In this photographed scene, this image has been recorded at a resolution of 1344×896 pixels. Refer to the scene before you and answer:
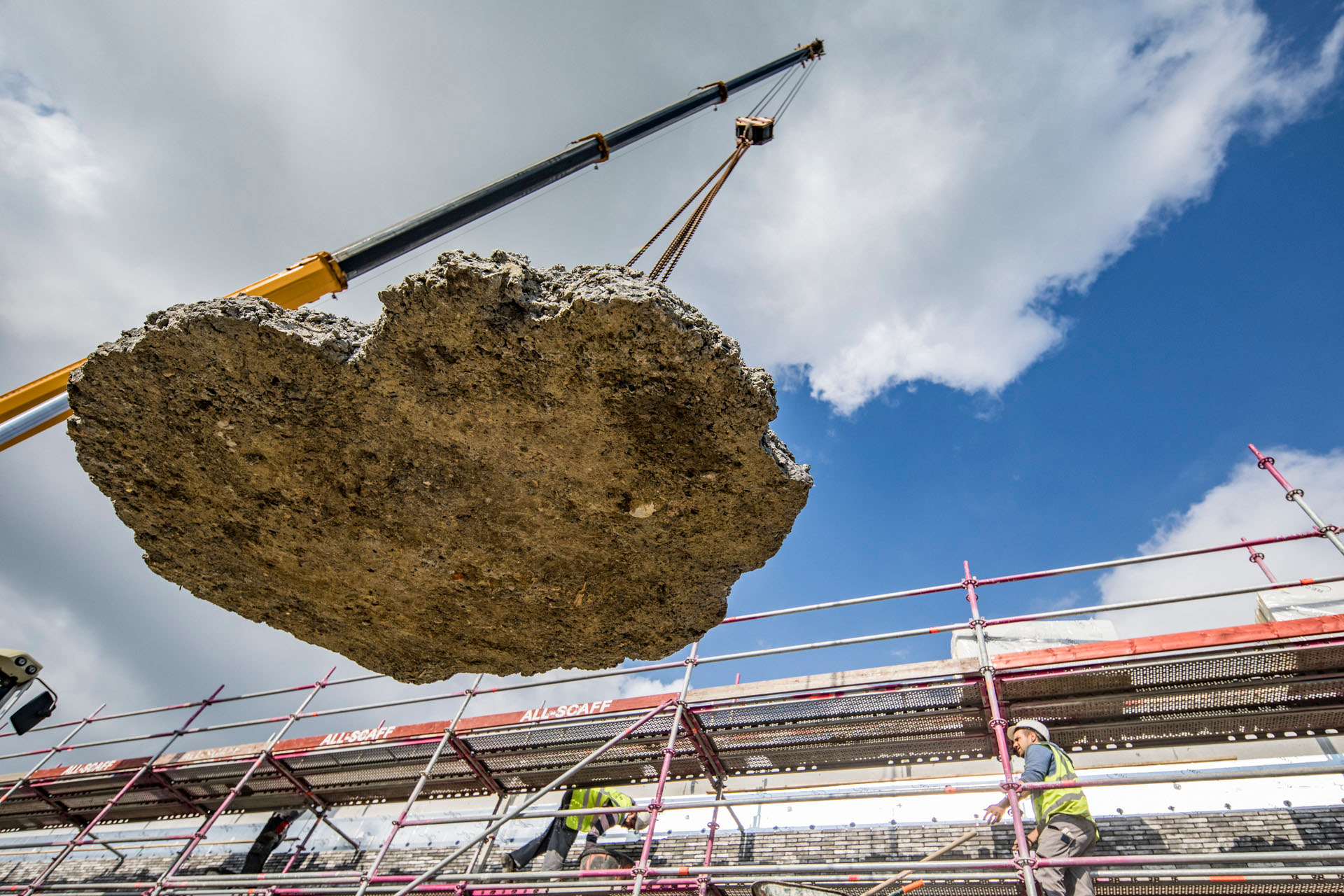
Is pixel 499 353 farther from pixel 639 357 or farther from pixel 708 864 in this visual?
pixel 708 864

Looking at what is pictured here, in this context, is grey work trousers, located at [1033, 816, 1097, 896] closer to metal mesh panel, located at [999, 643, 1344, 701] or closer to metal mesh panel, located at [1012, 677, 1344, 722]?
metal mesh panel, located at [999, 643, 1344, 701]

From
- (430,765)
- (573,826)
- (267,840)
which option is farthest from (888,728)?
(267,840)

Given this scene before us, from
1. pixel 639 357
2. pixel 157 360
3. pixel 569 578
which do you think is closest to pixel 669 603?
pixel 569 578

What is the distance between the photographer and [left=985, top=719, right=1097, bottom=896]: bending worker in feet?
12.3

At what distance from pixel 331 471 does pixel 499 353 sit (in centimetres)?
112

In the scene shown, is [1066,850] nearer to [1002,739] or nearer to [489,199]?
[1002,739]

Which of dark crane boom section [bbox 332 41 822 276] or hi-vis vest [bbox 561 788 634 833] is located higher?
dark crane boom section [bbox 332 41 822 276]

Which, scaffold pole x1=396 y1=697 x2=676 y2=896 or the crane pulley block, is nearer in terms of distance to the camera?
scaffold pole x1=396 y1=697 x2=676 y2=896

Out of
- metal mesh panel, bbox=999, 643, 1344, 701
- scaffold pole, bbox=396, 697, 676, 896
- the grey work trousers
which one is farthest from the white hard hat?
scaffold pole, bbox=396, 697, 676, 896

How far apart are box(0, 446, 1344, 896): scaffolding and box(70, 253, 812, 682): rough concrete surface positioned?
6.58ft

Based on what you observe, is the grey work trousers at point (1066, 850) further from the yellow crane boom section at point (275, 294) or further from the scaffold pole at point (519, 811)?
the yellow crane boom section at point (275, 294)

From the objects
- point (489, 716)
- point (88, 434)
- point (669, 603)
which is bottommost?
point (88, 434)

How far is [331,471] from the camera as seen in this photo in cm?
298


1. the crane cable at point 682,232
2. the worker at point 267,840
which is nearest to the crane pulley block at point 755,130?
the crane cable at point 682,232
